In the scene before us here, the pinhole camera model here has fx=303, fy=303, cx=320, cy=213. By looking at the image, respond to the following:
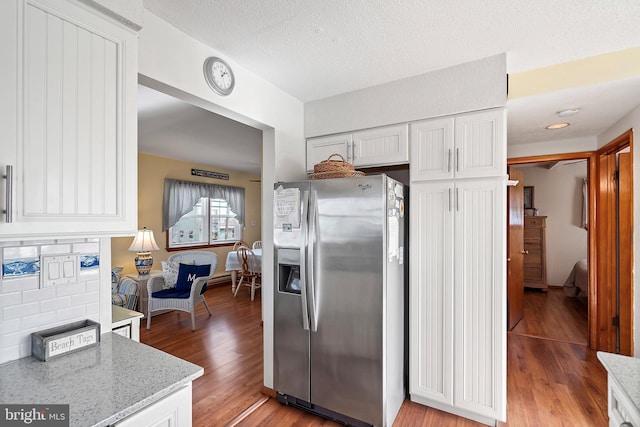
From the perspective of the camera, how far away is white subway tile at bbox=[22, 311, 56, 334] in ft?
3.95

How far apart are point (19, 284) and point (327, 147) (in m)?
2.03

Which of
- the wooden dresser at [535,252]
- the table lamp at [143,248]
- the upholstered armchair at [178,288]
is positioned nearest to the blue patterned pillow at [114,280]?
the table lamp at [143,248]

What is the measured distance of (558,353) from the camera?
304 cm

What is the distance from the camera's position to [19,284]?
1188 millimetres

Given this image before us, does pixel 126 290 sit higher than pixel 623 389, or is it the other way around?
pixel 623 389

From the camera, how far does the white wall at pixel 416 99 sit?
1.95 m

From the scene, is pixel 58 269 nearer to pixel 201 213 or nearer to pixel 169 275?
pixel 169 275

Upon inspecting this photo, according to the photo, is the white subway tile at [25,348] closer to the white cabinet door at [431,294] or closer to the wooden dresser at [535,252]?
the white cabinet door at [431,294]

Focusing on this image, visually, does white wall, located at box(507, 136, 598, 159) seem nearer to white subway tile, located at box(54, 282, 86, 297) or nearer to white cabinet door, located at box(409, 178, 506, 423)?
white cabinet door, located at box(409, 178, 506, 423)

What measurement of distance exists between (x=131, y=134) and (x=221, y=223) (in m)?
5.65

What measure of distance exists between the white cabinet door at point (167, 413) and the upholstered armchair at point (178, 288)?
2.89 meters

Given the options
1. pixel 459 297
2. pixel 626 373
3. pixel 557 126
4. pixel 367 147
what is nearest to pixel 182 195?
pixel 367 147

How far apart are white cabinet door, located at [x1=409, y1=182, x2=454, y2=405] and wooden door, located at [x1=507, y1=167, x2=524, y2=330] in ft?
5.76

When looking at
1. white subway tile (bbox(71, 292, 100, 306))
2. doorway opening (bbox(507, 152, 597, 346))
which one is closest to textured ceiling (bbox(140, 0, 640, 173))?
white subway tile (bbox(71, 292, 100, 306))
